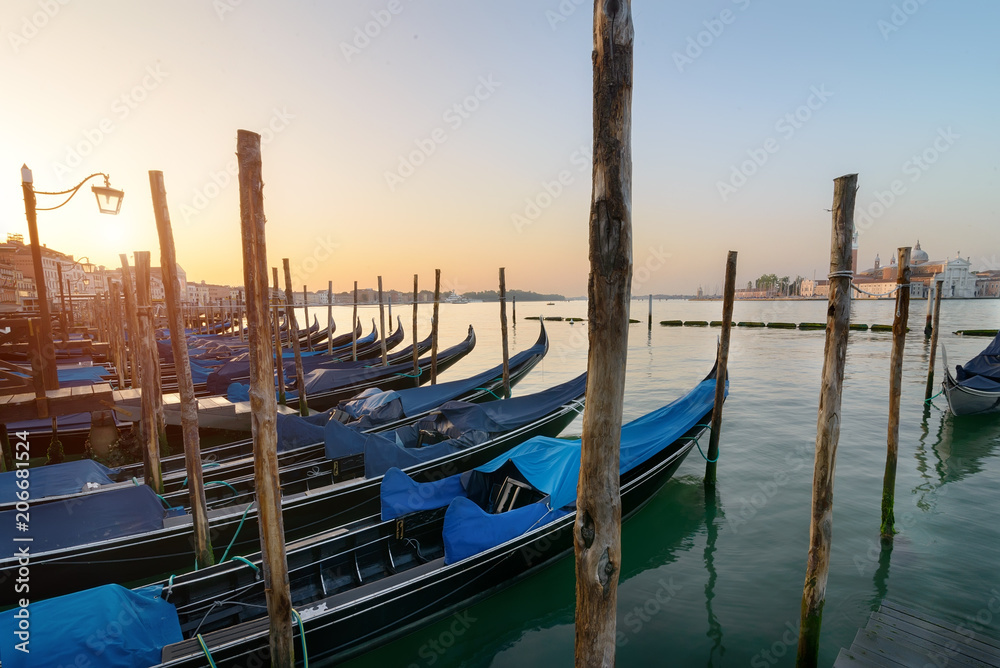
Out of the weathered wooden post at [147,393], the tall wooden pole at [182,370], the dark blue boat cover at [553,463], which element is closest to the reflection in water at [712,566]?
the dark blue boat cover at [553,463]

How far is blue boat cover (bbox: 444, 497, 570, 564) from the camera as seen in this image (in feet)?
11.9

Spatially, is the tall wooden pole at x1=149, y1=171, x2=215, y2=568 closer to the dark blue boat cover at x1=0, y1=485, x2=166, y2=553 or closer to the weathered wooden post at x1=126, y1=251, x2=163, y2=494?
the dark blue boat cover at x1=0, y1=485, x2=166, y2=553

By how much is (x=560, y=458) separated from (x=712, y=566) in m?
1.83

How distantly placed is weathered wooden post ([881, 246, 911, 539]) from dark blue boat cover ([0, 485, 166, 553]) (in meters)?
6.80

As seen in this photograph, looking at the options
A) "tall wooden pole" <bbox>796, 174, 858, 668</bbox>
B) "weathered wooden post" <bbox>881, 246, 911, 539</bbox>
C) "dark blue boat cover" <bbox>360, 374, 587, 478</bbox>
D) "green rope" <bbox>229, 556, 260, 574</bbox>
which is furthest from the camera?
"dark blue boat cover" <bbox>360, 374, 587, 478</bbox>

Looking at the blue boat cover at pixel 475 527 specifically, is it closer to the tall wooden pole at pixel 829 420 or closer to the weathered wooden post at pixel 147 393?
the tall wooden pole at pixel 829 420

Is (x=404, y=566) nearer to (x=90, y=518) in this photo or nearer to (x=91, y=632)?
(x=91, y=632)

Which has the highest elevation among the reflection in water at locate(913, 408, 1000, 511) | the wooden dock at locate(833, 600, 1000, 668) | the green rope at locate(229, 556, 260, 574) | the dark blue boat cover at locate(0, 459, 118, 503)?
the dark blue boat cover at locate(0, 459, 118, 503)

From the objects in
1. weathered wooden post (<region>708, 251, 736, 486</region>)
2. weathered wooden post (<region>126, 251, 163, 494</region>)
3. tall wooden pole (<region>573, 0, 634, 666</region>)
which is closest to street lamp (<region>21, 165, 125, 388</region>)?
weathered wooden post (<region>126, 251, 163, 494</region>)

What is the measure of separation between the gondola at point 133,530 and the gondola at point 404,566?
0.87 meters

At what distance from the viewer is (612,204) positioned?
1.73 m

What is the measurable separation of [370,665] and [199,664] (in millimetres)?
1174

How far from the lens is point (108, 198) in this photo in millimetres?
4688

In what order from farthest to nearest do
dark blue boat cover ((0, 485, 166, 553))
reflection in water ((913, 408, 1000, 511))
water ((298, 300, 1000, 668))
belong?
reflection in water ((913, 408, 1000, 511)), dark blue boat cover ((0, 485, 166, 553)), water ((298, 300, 1000, 668))
